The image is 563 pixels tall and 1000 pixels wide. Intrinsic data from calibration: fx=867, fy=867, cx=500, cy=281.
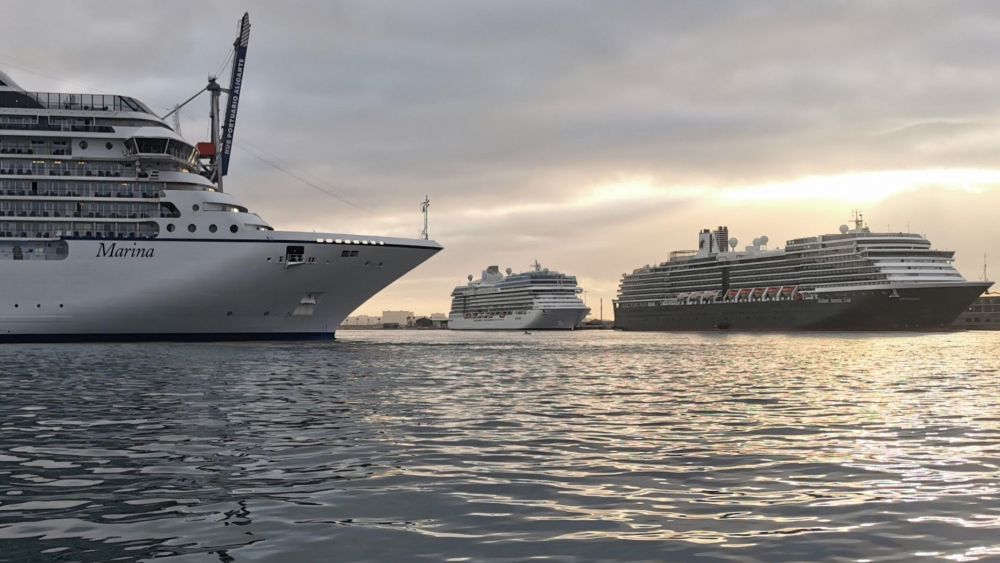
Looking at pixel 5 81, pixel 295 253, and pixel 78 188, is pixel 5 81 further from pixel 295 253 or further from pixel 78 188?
pixel 295 253

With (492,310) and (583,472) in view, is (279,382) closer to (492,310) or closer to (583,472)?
(583,472)

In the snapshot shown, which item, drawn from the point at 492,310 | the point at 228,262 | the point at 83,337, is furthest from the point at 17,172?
the point at 492,310

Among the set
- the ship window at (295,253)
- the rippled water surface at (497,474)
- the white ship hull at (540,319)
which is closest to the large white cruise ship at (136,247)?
the ship window at (295,253)

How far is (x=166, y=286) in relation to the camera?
5969 cm

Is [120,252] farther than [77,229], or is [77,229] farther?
[77,229]

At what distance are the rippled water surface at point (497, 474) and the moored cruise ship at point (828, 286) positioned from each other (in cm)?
10217

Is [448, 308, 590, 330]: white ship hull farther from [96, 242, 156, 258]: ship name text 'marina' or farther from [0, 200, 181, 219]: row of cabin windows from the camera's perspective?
[96, 242, 156, 258]: ship name text 'marina'

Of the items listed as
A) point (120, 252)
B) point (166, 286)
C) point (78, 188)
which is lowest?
point (166, 286)

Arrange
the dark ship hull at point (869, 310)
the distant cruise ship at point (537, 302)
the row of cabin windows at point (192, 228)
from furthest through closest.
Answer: the distant cruise ship at point (537, 302), the dark ship hull at point (869, 310), the row of cabin windows at point (192, 228)

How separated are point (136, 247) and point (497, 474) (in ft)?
177

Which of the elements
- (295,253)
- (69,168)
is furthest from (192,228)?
(69,168)

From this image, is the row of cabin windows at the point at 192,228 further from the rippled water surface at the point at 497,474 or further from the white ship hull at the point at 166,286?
the rippled water surface at the point at 497,474

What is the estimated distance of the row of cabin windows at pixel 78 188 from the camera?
62.8m

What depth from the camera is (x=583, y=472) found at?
12516mm
